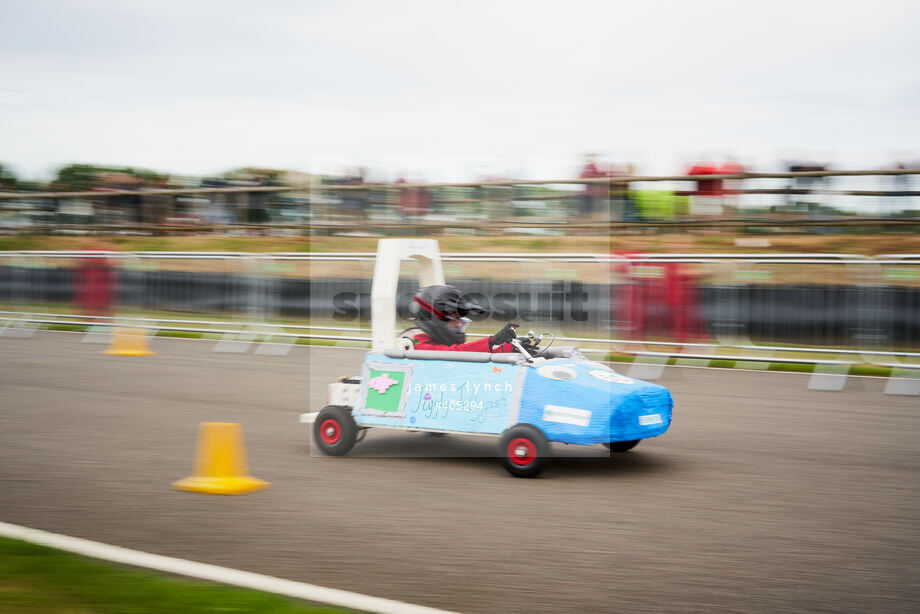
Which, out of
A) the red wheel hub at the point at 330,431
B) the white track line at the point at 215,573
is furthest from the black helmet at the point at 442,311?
the white track line at the point at 215,573

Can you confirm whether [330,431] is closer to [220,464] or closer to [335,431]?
[335,431]

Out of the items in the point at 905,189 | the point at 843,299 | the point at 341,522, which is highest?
the point at 905,189

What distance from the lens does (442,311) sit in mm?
7777

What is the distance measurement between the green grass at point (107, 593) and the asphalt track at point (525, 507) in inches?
16.7

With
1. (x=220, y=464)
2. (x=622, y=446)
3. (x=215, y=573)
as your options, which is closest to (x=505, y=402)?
(x=622, y=446)

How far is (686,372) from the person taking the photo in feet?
44.2

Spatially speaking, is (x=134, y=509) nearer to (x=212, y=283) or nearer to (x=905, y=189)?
(x=212, y=283)

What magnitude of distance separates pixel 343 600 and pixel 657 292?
33.0ft

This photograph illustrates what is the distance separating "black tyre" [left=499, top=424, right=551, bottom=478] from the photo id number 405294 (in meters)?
0.32

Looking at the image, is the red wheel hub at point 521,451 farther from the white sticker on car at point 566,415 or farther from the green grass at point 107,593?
the green grass at point 107,593

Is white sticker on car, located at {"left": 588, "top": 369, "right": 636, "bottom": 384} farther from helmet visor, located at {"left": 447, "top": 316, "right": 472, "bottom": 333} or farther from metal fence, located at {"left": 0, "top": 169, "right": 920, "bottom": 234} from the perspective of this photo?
metal fence, located at {"left": 0, "top": 169, "right": 920, "bottom": 234}

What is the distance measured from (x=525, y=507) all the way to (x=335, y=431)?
228cm

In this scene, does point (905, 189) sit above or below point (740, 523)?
above

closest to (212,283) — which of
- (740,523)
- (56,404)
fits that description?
(56,404)
